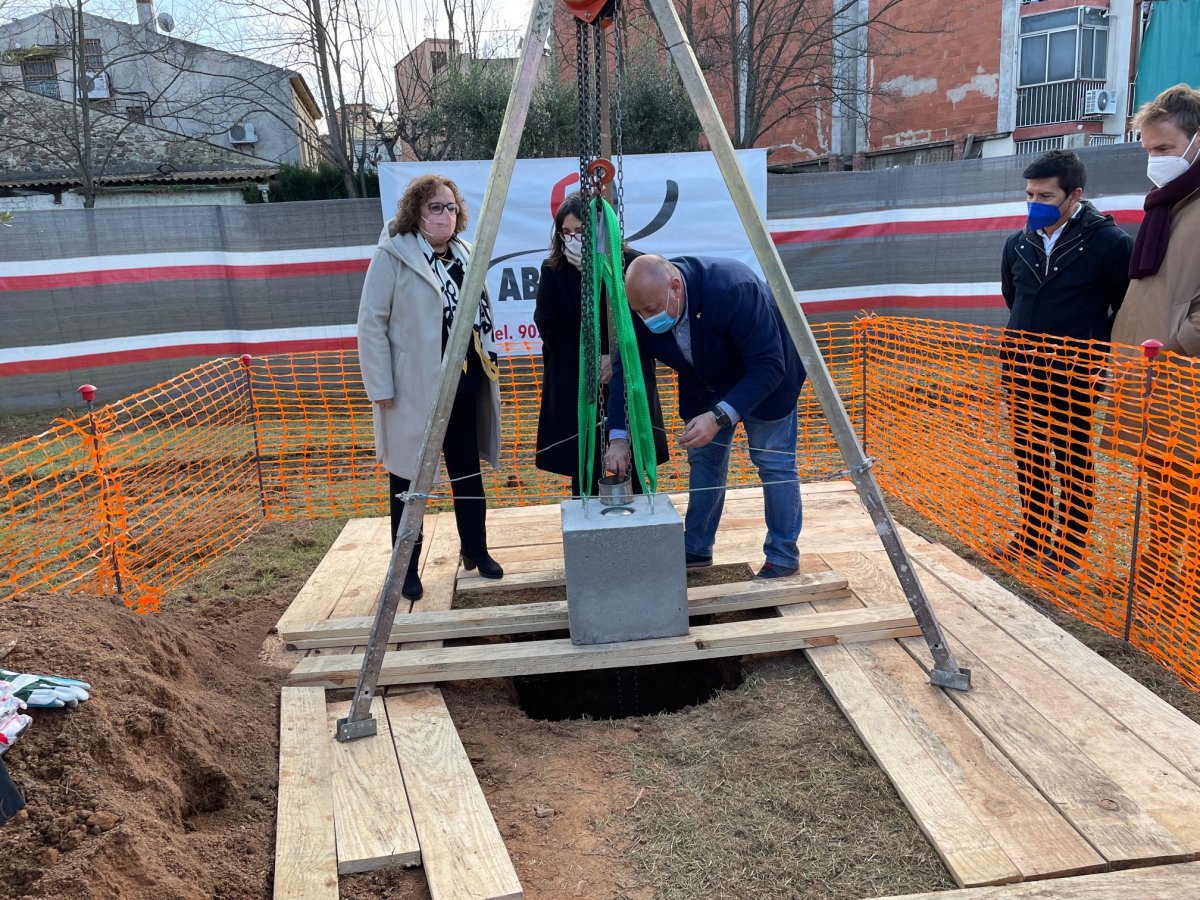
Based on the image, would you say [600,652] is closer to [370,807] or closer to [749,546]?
[370,807]

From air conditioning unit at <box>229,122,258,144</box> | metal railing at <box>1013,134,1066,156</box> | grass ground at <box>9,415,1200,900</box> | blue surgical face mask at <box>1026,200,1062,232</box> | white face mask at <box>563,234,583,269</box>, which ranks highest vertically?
air conditioning unit at <box>229,122,258,144</box>

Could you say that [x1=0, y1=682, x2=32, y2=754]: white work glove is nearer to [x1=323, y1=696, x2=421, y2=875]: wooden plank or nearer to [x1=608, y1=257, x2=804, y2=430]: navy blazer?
[x1=323, y1=696, x2=421, y2=875]: wooden plank

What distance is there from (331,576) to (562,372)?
146 centimetres

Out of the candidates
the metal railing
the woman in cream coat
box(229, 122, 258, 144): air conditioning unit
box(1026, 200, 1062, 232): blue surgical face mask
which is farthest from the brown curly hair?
box(229, 122, 258, 144): air conditioning unit

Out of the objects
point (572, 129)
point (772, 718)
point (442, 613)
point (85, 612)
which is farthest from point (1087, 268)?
point (572, 129)

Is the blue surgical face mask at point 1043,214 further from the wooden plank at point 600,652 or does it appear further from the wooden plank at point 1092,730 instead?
the wooden plank at point 600,652

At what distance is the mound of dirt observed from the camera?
1889 millimetres

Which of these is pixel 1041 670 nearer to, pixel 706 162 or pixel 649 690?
pixel 649 690

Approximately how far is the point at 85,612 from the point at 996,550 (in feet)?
12.5

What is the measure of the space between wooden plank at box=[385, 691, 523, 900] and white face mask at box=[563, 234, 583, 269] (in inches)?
71.1

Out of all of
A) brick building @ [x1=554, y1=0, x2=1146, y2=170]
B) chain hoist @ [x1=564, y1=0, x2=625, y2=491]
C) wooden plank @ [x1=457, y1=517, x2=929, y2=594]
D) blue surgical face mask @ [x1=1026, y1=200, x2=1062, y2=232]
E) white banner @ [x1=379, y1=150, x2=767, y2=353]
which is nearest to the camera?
chain hoist @ [x1=564, y1=0, x2=625, y2=491]

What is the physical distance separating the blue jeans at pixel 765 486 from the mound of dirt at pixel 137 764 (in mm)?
1832

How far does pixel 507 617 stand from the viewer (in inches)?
135

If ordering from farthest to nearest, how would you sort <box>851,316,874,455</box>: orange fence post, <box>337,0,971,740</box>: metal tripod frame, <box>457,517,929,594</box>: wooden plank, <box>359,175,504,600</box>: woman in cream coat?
<box>851,316,874,455</box>: orange fence post < <box>457,517,929,594</box>: wooden plank < <box>359,175,504,600</box>: woman in cream coat < <box>337,0,971,740</box>: metal tripod frame
